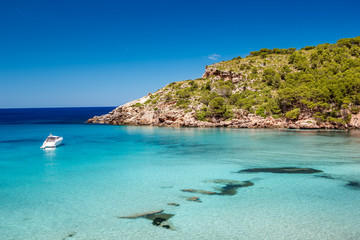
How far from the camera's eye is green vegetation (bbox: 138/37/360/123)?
46031 millimetres

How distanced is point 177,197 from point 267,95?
49.1m

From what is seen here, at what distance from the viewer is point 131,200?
12695 mm

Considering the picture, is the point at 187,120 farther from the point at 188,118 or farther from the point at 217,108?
the point at 217,108

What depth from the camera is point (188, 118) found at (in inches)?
2234

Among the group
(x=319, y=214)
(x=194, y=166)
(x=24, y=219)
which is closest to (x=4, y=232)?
(x=24, y=219)

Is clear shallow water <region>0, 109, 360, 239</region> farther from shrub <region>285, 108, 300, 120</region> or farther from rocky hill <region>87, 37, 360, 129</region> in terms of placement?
rocky hill <region>87, 37, 360, 129</region>

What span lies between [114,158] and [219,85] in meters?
47.7

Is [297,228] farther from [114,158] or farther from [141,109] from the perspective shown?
[141,109]

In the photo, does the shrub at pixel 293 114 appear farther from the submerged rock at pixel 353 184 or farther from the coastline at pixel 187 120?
the submerged rock at pixel 353 184

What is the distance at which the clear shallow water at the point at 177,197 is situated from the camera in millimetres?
9344

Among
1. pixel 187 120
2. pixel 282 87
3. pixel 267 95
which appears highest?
pixel 282 87

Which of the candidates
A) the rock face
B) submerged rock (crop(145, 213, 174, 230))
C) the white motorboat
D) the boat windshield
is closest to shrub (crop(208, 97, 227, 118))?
the rock face

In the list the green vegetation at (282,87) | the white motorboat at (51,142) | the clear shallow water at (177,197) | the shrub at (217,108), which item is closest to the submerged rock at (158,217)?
the clear shallow water at (177,197)

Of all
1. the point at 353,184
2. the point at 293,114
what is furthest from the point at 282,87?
the point at 353,184
